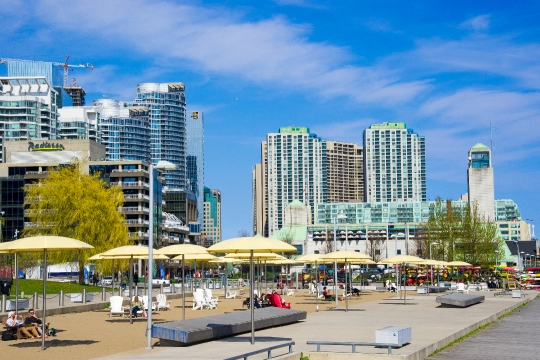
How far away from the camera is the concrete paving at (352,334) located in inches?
688

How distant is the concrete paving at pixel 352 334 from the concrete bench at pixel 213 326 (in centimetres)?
23

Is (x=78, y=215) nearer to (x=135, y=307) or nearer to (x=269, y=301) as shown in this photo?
(x=269, y=301)

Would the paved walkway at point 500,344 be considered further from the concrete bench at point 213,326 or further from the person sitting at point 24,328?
the person sitting at point 24,328

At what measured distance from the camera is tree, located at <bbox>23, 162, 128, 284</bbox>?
62000 millimetres

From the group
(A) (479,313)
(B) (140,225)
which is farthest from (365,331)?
(B) (140,225)

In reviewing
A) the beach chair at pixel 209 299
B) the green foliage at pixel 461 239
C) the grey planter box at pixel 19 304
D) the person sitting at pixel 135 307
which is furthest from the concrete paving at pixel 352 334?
the green foliage at pixel 461 239

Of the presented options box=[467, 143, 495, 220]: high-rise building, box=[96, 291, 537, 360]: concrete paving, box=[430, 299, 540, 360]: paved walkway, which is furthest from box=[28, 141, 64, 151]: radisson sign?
box=[430, 299, 540, 360]: paved walkway

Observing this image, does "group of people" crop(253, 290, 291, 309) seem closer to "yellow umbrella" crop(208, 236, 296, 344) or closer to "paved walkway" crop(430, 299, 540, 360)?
"paved walkway" crop(430, 299, 540, 360)

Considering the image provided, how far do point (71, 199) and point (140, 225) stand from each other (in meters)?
60.0

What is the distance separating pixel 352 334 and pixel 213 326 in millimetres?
4323

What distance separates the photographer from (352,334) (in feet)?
75.0

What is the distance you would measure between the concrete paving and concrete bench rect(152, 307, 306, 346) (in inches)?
9.0

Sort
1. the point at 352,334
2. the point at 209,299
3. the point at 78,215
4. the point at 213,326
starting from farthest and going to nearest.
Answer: the point at 78,215, the point at 209,299, the point at 352,334, the point at 213,326

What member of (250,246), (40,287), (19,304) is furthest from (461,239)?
(250,246)
